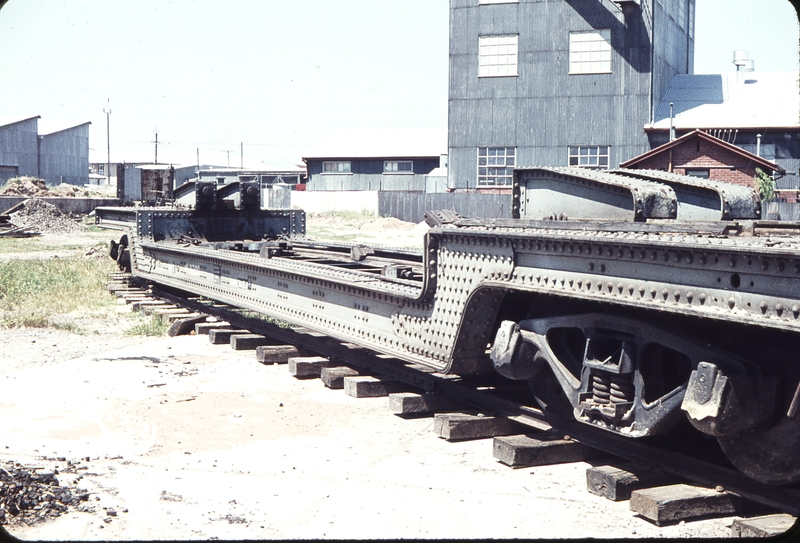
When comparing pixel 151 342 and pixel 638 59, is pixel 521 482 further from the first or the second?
pixel 638 59

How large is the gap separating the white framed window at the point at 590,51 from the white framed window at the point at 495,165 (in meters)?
4.00

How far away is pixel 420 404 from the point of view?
6.53m

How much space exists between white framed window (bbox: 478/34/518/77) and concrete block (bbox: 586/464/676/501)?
29548 millimetres

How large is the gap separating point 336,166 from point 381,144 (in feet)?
10.7

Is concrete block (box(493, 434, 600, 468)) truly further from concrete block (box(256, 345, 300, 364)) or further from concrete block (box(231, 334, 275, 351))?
concrete block (box(231, 334, 275, 351))

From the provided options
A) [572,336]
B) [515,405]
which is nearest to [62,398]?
[515,405]

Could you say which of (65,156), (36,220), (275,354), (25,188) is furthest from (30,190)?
(275,354)

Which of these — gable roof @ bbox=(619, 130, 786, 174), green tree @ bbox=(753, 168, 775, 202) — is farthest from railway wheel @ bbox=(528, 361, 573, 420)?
green tree @ bbox=(753, 168, 775, 202)

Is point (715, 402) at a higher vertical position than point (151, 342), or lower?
higher

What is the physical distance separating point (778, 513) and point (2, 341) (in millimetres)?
8429

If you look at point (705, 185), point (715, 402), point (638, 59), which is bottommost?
point (715, 402)

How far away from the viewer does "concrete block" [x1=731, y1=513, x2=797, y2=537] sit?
3.84 m

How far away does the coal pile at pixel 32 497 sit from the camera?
4.13 meters

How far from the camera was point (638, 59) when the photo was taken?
31266mm
